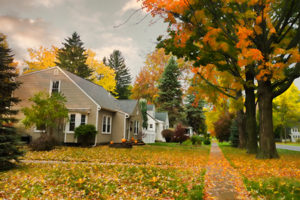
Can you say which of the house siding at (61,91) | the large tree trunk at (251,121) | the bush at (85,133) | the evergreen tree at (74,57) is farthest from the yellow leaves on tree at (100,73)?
the large tree trunk at (251,121)

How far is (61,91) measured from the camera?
1834 cm

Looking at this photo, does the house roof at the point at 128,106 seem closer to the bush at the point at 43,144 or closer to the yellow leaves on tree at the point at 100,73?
the bush at the point at 43,144

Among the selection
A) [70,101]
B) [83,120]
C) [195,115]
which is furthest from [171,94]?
[70,101]

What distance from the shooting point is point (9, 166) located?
732 centimetres

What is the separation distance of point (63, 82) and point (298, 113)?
143 ft

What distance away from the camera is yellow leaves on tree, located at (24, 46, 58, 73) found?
31.2 meters

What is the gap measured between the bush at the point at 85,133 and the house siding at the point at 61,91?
75 cm

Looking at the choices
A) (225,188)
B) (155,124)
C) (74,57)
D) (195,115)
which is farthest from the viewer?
(195,115)

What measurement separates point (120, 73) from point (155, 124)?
22.7m

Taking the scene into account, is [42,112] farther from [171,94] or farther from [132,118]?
[171,94]

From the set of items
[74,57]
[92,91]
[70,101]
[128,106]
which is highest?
[74,57]

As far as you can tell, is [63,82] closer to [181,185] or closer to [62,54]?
[181,185]

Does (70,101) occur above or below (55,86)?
below

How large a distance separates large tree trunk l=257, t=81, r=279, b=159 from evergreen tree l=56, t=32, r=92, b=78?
30051 mm
